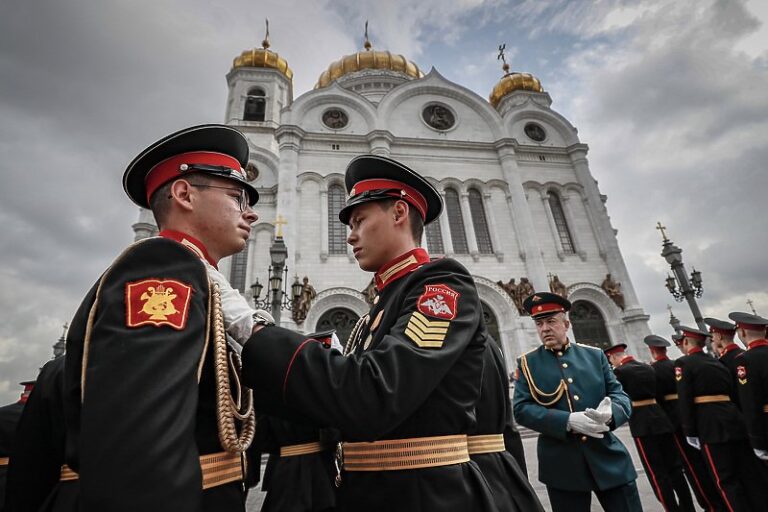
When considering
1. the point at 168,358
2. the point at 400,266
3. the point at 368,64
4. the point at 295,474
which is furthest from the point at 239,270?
the point at 368,64

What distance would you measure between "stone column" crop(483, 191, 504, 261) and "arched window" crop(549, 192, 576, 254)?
315 centimetres

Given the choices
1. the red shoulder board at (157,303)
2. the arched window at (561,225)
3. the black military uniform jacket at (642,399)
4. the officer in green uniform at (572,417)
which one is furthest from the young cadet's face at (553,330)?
the arched window at (561,225)

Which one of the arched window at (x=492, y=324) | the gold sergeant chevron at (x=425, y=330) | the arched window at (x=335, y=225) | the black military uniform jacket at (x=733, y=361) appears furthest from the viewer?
the arched window at (x=335, y=225)

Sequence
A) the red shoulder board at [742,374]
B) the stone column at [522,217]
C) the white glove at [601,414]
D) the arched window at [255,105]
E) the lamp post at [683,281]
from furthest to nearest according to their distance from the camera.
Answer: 1. the arched window at [255,105]
2. the stone column at [522,217]
3. the lamp post at [683,281]
4. the red shoulder board at [742,374]
5. the white glove at [601,414]

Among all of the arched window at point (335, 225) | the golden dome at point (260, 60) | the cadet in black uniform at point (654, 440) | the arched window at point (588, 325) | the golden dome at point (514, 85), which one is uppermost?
the golden dome at point (260, 60)

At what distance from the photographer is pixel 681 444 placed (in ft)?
18.0

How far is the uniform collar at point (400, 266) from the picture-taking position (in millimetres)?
1827

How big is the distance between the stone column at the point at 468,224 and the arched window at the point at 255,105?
15.4m

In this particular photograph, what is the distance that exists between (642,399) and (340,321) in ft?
33.5

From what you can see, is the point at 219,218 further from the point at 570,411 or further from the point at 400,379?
the point at 570,411

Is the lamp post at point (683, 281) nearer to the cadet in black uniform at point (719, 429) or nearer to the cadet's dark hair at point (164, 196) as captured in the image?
the cadet in black uniform at point (719, 429)

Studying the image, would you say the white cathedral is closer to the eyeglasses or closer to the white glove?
the white glove

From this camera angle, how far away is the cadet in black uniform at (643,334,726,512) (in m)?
4.76

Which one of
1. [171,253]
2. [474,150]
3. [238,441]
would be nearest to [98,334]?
[171,253]
